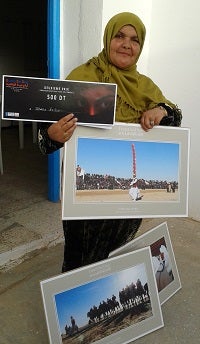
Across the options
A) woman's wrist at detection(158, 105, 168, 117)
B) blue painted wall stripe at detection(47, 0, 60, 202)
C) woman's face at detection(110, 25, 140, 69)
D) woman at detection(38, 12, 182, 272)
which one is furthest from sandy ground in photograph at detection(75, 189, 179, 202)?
blue painted wall stripe at detection(47, 0, 60, 202)

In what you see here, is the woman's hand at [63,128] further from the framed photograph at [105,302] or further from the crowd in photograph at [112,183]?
the framed photograph at [105,302]

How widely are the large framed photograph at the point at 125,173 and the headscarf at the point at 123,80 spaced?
0.35 feet

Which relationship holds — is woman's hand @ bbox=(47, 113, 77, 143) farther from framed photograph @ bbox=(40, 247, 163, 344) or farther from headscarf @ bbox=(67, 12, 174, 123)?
framed photograph @ bbox=(40, 247, 163, 344)

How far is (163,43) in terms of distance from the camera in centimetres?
314

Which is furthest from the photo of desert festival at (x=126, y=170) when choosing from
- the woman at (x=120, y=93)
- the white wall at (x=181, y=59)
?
the white wall at (x=181, y=59)

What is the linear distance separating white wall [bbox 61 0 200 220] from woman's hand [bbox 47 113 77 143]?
63.7 inches

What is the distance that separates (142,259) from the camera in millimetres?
1740

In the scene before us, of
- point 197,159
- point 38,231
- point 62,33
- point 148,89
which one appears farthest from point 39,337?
point 62,33

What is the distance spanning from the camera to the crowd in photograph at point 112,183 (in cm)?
146

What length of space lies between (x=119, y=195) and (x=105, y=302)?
0.54 meters

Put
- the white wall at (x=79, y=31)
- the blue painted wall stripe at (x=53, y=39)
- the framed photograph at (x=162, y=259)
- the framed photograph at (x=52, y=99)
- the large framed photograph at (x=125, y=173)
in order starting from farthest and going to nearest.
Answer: the blue painted wall stripe at (x=53, y=39), the white wall at (x=79, y=31), the framed photograph at (x=162, y=259), the large framed photograph at (x=125, y=173), the framed photograph at (x=52, y=99)

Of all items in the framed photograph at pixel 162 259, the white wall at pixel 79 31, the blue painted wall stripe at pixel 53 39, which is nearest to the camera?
the framed photograph at pixel 162 259

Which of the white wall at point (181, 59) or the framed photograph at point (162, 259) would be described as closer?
the framed photograph at point (162, 259)

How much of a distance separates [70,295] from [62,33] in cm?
227
